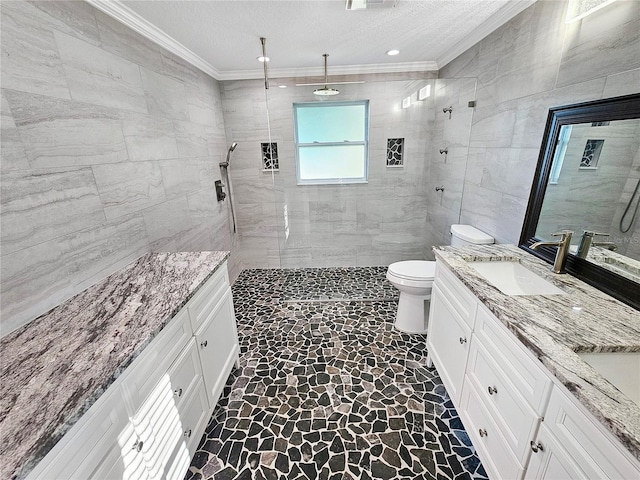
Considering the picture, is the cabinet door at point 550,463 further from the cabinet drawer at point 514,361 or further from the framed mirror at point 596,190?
the framed mirror at point 596,190

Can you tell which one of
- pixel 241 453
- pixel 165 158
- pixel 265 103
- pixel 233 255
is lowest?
pixel 241 453

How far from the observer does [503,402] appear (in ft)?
3.49

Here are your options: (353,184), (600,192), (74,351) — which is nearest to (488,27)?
(600,192)

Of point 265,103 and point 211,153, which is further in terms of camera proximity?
point 265,103

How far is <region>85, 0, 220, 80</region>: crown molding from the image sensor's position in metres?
1.47

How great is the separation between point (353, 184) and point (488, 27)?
1.74 m

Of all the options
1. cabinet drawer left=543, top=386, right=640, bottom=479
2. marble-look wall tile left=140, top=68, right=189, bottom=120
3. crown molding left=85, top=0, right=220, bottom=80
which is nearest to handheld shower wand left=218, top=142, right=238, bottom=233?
marble-look wall tile left=140, top=68, right=189, bottom=120

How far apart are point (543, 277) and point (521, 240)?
43 centimetres

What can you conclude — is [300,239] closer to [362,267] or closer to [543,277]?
[362,267]

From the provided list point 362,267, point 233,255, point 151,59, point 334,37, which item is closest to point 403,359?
point 362,267

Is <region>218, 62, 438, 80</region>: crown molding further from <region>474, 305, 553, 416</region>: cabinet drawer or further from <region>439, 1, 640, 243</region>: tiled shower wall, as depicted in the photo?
<region>474, 305, 553, 416</region>: cabinet drawer

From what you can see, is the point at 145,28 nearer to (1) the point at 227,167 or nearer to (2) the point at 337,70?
(1) the point at 227,167

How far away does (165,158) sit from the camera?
1993mm

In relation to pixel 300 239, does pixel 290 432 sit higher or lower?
lower
